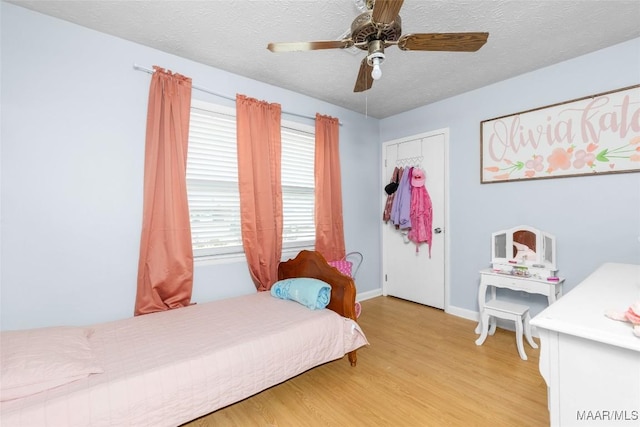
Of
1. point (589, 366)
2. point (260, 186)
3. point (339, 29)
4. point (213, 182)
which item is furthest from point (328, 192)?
point (589, 366)

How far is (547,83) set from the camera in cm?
268

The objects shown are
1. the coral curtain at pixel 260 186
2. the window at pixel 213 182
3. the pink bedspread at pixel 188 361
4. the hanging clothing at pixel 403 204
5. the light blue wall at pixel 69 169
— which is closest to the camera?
the pink bedspread at pixel 188 361

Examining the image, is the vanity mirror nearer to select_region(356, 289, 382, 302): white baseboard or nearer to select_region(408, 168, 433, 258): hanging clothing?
select_region(408, 168, 433, 258): hanging clothing

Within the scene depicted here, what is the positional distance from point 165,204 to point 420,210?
280cm

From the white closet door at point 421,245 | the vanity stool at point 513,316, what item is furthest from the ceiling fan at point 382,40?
the vanity stool at point 513,316

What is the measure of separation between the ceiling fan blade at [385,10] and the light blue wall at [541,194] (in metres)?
2.22

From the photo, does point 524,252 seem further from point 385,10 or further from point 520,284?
point 385,10

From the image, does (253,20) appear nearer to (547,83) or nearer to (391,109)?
(391,109)

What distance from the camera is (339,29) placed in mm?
2098

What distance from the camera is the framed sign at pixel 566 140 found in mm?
2295

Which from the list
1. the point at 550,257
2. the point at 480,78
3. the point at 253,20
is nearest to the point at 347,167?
the point at 480,78

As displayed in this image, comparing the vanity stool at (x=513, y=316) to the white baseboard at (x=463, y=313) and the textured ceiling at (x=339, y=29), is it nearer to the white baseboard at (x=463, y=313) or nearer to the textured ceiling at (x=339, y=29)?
the white baseboard at (x=463, y=313)

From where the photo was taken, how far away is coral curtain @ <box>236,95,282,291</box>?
276 centimetres

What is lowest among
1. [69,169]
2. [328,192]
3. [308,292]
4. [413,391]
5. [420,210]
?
[413,391]
